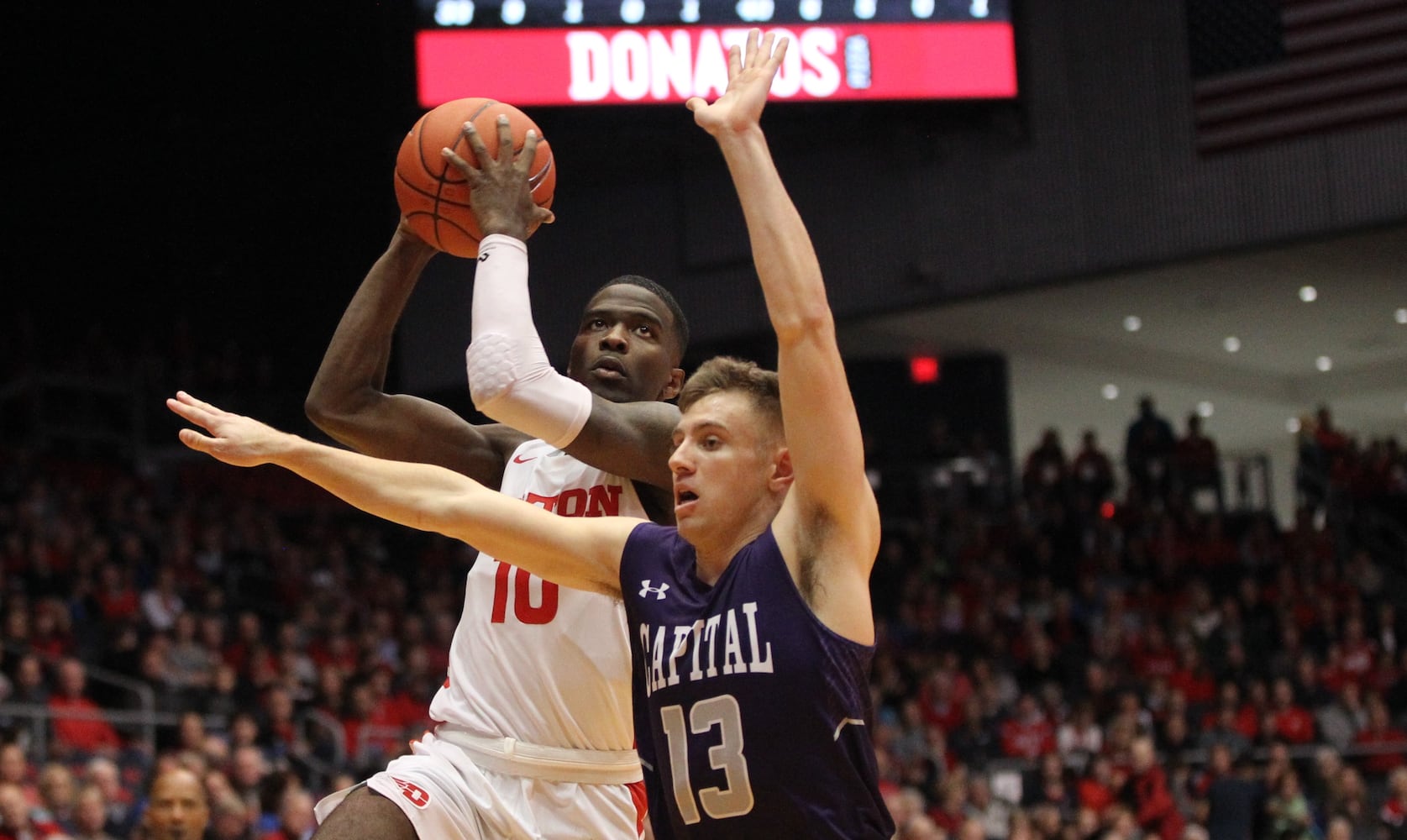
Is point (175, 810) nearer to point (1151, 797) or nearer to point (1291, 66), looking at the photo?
point (1151, 797)

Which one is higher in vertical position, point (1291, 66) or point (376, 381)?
point (1291, 66)

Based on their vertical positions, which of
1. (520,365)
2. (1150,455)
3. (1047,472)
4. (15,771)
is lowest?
(15,771)

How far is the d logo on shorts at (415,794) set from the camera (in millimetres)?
3990

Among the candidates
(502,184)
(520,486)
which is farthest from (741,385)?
(520,486)

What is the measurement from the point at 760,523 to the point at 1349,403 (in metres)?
23.9

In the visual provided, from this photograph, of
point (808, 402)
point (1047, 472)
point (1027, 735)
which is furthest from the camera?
point (1047, 472)

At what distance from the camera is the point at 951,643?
57.9 ft

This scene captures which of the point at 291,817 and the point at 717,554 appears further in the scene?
the point at 291,817

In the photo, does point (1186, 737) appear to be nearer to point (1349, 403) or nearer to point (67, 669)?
point (67, 669)

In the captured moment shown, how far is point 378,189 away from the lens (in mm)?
22297

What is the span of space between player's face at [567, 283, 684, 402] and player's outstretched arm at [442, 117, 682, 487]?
30cm

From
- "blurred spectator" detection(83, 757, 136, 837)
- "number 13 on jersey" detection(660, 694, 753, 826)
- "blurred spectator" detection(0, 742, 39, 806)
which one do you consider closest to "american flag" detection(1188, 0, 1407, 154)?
"blurred spectator" detection(83, 757, 136, 837)

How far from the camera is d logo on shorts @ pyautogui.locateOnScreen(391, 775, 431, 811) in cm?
399

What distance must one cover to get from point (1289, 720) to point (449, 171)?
13.1 meters
